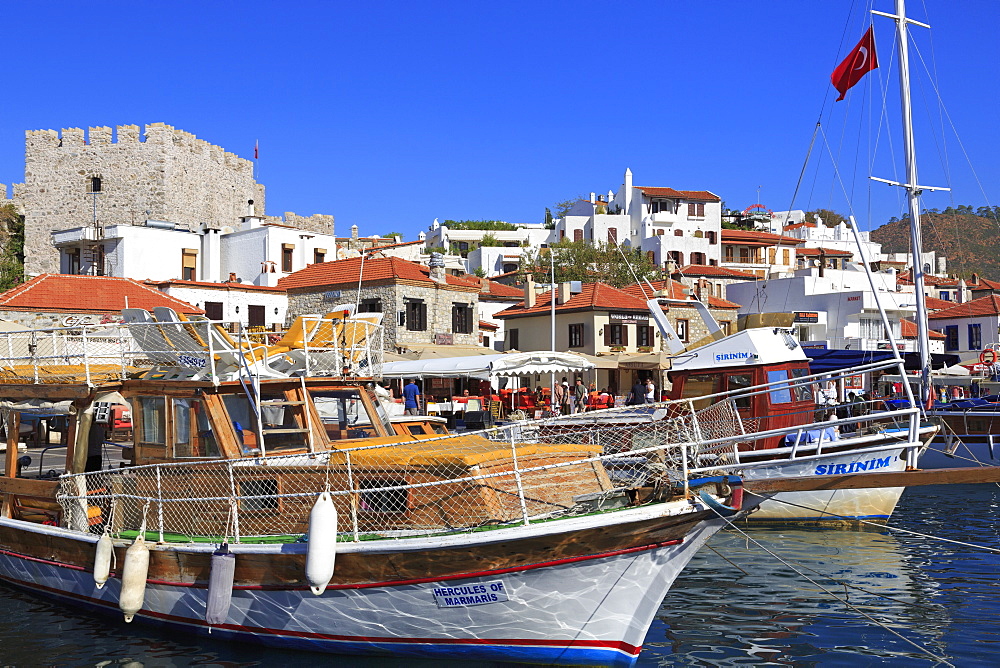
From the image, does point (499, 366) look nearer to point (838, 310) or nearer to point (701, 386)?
point (701, 386)

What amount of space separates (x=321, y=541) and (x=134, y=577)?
2.59 metres

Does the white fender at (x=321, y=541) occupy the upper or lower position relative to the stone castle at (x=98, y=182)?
lower

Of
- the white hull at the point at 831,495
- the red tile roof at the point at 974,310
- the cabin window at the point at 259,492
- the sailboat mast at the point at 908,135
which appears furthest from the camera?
the red tile roof at the point at 974,310

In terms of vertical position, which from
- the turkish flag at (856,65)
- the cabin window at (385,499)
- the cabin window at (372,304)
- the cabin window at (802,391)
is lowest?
the cabin window at (385,499)

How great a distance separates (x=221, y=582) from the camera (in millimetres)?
8750

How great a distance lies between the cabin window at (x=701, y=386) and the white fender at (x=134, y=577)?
10438 millimetres

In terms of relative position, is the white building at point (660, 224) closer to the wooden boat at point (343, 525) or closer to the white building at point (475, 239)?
the white building at point (475, 239)

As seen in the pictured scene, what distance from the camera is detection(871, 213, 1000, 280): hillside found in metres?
133

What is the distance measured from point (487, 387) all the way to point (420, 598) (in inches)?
927

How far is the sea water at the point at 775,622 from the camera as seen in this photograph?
358 inches

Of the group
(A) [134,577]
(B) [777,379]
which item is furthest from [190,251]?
(A) [134,577]

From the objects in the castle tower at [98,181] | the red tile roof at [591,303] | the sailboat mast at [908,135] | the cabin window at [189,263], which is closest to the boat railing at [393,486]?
the sailboat mast at [908,135]

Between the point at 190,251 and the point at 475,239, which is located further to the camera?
the point at 475,239

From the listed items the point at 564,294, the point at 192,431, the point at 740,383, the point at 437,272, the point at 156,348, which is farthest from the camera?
the point at 564,294
